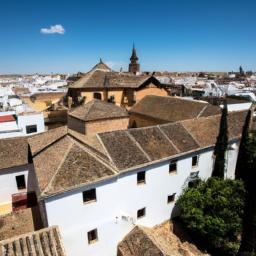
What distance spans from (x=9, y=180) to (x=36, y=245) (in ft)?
33.5

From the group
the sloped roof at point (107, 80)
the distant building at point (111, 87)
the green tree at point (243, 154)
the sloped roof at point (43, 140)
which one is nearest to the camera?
the sloped roof at point (43, 140)

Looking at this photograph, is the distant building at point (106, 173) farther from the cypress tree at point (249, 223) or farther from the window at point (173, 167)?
the cypress tree at point (249, 223)

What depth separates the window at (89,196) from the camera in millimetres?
15023

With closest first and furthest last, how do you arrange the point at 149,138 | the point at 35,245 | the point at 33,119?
1. the point at 35,245
2. the point at 149,138
3. the point at 33,119

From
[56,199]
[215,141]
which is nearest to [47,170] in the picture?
[56,199]

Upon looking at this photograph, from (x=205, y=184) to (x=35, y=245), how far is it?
1430cm

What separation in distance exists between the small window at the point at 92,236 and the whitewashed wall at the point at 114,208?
0.25 meters

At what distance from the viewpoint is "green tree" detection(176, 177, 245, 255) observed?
17.7 m

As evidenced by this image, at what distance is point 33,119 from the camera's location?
26.9 metres

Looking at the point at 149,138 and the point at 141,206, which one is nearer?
the point at 141,206

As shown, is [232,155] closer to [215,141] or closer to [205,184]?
[215,141]

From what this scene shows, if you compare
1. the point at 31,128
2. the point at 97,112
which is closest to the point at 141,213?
the point at 97,112

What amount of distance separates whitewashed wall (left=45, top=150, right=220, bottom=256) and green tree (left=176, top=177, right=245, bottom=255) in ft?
6.16

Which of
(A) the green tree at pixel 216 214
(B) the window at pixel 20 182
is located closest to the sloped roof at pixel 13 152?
(B) the window at pixel 20 182
